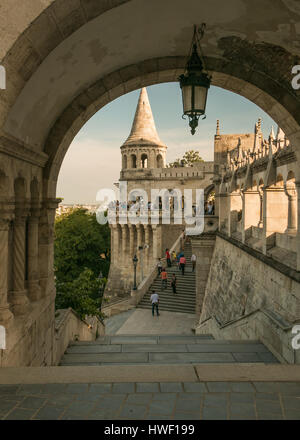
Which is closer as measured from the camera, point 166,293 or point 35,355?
point 35,355

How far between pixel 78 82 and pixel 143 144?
122 ft

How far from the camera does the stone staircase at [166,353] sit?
5.96 meters

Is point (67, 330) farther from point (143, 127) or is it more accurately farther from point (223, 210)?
point (143, 127)

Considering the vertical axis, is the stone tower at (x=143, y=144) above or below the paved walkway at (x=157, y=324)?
above

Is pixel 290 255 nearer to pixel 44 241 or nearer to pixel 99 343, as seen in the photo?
pixel 99 343

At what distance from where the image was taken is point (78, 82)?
5.37 meters

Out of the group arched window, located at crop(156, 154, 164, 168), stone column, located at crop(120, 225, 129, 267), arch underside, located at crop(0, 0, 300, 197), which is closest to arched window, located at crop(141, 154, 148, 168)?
arched window, located at crop(156, 154, 164, 168)

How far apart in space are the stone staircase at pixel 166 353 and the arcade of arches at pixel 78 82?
0.42m


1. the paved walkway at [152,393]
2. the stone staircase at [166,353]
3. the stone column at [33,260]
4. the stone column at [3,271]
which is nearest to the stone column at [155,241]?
the stone staircase at [166,353]

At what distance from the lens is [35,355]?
514 centimetres

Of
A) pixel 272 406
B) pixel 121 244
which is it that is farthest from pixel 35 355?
pixel 121 244

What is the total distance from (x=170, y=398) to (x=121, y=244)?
1282 inches

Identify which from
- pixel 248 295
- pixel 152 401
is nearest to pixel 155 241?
pixel 248 295

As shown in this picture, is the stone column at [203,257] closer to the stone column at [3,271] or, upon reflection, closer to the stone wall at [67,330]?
the stone wall at [67,330]
